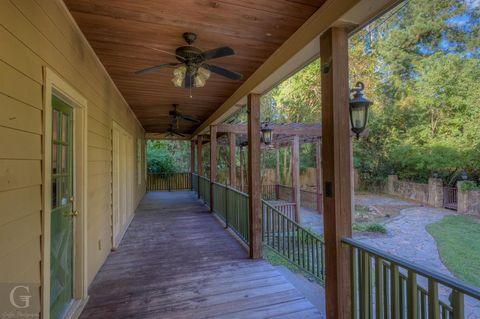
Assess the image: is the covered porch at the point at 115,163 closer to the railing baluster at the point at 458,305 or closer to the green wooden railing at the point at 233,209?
the railing baluster at the point at 458,305

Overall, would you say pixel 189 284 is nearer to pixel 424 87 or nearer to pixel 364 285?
pixel 364 285

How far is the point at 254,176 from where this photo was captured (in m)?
3.58

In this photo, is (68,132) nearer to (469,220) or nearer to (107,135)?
(107,135)

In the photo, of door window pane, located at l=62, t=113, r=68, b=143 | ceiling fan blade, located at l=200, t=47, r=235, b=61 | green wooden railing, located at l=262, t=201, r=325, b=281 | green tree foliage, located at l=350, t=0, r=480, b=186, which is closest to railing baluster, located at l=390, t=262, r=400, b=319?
ceiling fan blade, located at l=200, t=47, r=235, b=61

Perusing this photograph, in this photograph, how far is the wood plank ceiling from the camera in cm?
185

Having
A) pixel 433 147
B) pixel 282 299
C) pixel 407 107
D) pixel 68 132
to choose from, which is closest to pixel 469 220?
pixel 433 147

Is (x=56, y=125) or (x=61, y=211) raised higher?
(x=56, y=125)

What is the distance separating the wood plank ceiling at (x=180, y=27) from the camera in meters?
1.85

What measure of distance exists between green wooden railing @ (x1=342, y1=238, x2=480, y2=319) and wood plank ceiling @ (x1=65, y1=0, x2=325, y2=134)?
187 centimetres

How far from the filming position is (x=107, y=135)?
11.2 feet

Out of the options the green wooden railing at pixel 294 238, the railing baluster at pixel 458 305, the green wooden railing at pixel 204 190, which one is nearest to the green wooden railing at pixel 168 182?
the green wooden railing at pixel 204 190

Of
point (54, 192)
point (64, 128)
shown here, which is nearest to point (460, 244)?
point (54, 192)

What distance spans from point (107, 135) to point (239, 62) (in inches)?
84.2

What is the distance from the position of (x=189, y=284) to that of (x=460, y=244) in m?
6.19
